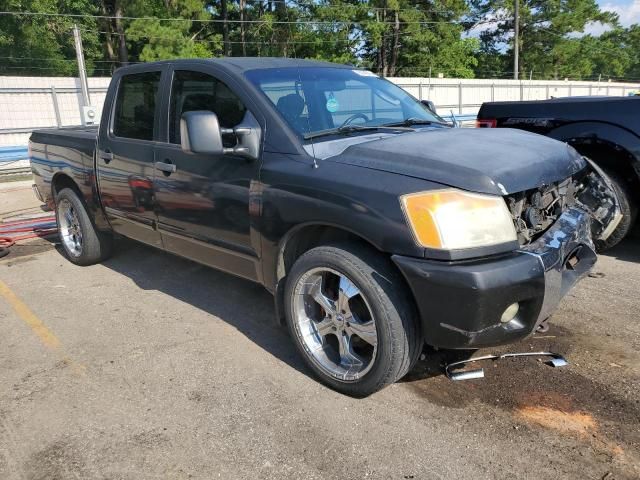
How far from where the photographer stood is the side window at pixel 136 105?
4309mm

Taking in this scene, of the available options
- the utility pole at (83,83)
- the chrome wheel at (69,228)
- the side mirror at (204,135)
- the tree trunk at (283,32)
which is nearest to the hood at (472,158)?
the side mirror at (204,135)

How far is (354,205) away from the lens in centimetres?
283

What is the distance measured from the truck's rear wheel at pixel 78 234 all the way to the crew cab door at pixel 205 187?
5.21 feet

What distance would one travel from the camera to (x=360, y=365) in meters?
3.08

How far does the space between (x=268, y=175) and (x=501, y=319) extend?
151 centimetres

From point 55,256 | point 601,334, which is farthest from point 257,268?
point 55,256

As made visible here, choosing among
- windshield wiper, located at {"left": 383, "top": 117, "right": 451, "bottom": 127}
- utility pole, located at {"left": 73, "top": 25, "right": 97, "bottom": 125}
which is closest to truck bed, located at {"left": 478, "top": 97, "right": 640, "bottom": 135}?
windshield wiper, located at {"left": 383, "top": 117, "right": 451, "bottom": 127}

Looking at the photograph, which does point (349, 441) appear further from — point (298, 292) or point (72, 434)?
point (72, 434)

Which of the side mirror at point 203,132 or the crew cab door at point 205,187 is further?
the crew cab door at point 205,187

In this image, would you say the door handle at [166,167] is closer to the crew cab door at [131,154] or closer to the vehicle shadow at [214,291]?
the crew cab door at [131,154]

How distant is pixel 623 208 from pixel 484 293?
298cm

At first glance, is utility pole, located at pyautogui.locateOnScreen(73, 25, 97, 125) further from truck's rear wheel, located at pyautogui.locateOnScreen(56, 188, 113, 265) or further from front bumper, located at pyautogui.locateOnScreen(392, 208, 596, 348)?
front bumper, located at pyautogui.locateOnScreen(392, 208, 596, 348)

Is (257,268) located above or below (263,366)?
above

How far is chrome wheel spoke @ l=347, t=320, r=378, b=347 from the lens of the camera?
9.55 feet
